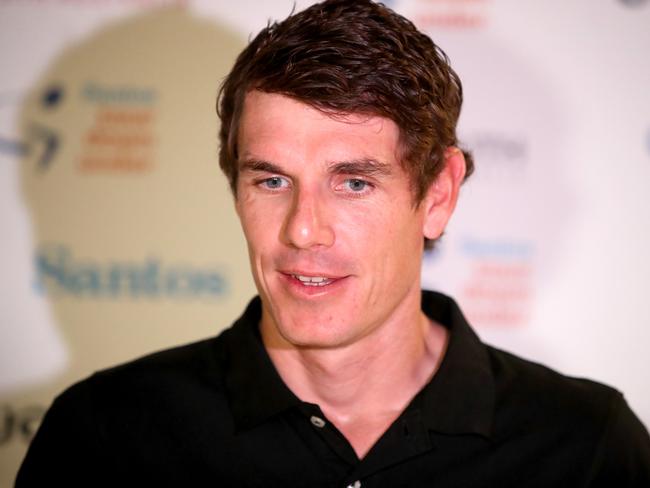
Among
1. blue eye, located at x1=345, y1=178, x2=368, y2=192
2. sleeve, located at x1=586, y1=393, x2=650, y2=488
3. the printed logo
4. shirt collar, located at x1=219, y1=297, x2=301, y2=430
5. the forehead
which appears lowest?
the printed logo

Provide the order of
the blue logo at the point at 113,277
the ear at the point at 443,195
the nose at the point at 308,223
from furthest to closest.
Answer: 1. the blue logo at the point at 113,277
2. the ear at the point at 443,195
3. the nose at the point at 308,223

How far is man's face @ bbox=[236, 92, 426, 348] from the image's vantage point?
152 cm

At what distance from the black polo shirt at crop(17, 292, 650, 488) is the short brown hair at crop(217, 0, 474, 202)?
0.44 meters

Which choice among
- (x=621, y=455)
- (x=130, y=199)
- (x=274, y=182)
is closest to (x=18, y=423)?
(x=130, y=199)

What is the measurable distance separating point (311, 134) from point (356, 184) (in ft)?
0.44

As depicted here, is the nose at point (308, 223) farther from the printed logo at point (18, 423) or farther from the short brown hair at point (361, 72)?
the printed logo at point (18, 423)

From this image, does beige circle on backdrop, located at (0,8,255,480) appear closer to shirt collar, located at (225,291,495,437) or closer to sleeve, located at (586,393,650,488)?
shirt collar, located at (225,291,495,437)

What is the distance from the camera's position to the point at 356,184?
5.16 feet

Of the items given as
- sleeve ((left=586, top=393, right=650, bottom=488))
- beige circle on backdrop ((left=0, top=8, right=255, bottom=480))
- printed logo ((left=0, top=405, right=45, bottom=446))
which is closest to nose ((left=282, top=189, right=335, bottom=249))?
sleeve ((left=586, top=393, right=650, bottom=488))

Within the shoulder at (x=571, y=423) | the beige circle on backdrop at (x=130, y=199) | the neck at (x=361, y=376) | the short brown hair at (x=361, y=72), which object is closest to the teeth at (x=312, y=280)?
the neck at (x=361, y=376)

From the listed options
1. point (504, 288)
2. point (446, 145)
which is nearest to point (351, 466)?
point (446, 145)

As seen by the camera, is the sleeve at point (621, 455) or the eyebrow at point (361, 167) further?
the sleeve at point (621, 455)

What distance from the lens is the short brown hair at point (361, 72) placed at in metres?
1.53

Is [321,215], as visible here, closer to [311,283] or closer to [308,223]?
[308,223]
